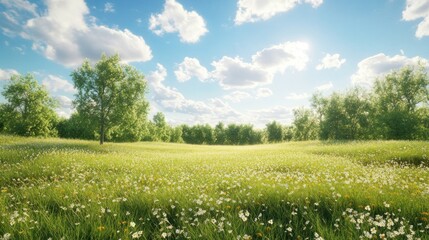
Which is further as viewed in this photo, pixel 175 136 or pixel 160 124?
pixel 175 136

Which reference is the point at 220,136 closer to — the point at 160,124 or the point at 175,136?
the point at 175,136

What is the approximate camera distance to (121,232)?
15.0 feet

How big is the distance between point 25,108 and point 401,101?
282 ft

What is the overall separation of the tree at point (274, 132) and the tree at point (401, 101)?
63.5m

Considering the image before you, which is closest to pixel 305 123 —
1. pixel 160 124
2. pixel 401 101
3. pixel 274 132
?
pixel 274 132

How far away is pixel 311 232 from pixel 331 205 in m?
1.42

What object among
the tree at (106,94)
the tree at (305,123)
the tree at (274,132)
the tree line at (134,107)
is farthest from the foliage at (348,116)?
the tree at (274,132)

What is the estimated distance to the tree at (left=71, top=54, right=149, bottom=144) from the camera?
123ft

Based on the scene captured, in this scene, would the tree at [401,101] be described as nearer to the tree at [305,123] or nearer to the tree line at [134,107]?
the tree line at [134,107]

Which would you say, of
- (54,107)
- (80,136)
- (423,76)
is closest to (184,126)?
(80,136)

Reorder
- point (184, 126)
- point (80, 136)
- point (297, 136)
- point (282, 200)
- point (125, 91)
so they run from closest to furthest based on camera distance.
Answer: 1. point (282, 200)
2. point (125, 91)
3. point (80, 136)
4. point (297, 136)
5. point (184, 126)

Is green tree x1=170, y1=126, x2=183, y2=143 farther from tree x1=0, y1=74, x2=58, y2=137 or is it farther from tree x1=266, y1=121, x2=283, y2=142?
tree x1=0, y1=74, x2=58, y2=137

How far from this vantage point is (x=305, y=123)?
10219 cm

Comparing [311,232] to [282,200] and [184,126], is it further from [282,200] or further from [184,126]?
[184,126]
